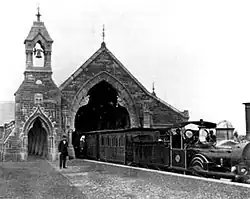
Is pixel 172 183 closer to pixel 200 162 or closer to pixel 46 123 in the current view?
pixel 200 162

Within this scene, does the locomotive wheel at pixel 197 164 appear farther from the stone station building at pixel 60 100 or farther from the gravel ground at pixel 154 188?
the stone station building at pixel 60 100

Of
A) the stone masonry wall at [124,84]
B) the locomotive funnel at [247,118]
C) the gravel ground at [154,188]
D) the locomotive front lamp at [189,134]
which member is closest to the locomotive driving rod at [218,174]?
the gravel ground at [154,188]

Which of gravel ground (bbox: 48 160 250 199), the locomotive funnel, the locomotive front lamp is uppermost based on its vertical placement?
the locomotive funnel

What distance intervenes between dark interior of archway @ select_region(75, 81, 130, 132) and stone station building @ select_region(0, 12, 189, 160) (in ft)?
0.58

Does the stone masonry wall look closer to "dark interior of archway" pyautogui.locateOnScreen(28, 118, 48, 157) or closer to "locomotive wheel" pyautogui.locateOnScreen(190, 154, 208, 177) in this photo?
"dark interior of archway" pyautogui.locateOnScreen(28, 118, 48, 157)

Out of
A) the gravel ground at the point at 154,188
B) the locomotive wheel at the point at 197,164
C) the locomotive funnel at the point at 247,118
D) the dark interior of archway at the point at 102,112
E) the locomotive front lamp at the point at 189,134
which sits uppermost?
the dark interior of archway at the point at 102,112

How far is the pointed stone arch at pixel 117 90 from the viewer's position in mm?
29297

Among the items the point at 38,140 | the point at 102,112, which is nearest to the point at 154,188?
the point at 38,140

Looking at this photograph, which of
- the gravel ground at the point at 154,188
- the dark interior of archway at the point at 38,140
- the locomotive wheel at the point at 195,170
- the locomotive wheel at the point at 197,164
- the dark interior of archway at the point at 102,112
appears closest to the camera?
the gravel ground at the point at 154,188

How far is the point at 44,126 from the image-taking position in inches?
1084

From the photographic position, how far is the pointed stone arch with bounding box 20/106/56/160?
26609 millimetres

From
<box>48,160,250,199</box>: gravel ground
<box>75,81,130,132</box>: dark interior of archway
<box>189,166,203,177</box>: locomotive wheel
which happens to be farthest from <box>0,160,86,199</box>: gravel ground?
<box>75,81,130,132</box>: dark interior of archway

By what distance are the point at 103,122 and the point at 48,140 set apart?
1138 centimetres

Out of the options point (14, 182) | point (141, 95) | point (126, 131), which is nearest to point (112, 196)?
point (14, 182)
